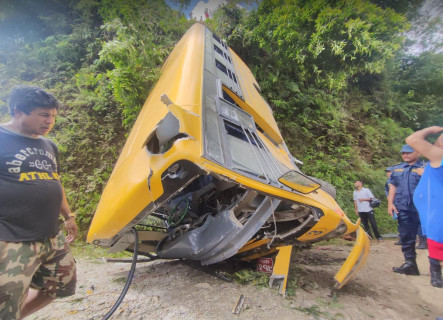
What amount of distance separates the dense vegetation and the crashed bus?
2797 millimetres

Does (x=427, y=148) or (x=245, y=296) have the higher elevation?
(x=427, y=148)

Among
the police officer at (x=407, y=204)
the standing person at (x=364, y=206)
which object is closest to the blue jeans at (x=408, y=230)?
the police officer at (x=407, y=204)

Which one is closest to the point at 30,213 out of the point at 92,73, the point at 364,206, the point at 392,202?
the point at 392,202

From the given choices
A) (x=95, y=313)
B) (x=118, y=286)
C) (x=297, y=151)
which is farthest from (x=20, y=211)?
(x=297, y=151)

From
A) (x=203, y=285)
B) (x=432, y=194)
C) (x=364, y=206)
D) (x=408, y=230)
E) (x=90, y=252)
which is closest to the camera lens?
(x=432, y=194)

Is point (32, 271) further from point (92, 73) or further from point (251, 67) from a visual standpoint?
point (251, 67)

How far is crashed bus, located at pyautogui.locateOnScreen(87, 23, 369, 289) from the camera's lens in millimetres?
1411

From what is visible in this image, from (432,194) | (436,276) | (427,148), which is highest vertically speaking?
(427,148)

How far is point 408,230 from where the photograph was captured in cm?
267

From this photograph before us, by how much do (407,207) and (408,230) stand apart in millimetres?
287

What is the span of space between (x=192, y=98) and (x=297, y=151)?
4.77 m

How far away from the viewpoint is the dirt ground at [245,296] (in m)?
1.60

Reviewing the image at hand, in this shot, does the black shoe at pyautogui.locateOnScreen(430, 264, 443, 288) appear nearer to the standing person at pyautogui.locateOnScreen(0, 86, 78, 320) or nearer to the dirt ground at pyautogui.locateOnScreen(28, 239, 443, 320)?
the dirt ground at pyautogui.locateOnScreen(28, 239, 443, 320)

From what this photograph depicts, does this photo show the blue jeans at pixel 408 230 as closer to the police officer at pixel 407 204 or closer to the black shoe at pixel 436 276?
the police officer at pixel 407 204
